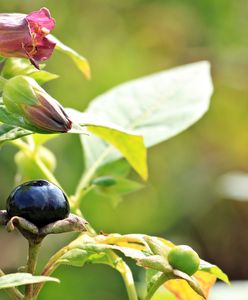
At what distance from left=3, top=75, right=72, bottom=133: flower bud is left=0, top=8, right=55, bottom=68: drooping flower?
0.23 ft

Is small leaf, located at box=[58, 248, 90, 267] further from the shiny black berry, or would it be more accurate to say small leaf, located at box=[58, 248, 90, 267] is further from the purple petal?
the purple petal

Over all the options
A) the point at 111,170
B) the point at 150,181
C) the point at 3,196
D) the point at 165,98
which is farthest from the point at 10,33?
the point at 150,181

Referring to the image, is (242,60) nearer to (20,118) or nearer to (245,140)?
(245,140)

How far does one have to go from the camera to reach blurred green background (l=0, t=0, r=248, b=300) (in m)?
3.53

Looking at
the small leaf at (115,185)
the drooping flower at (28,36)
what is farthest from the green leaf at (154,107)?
the drooping flower at (28,36)

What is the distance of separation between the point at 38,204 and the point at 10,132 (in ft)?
0.38

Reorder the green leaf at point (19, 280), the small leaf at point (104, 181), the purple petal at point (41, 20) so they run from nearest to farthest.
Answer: the green leaf at point (19, 280), the purple petal at point (41, 20), the small leaf at point (104, 181)

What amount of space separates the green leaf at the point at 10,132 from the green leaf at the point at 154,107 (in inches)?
20.4

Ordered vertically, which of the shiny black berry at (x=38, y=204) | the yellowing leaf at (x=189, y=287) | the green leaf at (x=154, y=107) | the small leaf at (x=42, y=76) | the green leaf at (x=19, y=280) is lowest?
the yellowing leaf at (x=189, y=287)

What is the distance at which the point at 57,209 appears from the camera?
1.10 meters

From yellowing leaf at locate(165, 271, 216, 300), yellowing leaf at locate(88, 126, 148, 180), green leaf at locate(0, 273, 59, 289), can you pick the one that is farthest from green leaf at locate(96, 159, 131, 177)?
green leaf at locate(0, 273, 59, 289)

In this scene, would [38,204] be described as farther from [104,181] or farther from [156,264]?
[104,181]

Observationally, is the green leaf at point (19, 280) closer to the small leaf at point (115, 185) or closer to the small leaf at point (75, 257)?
the small leaf at point (75, 257)

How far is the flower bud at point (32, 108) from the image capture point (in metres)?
1.08
